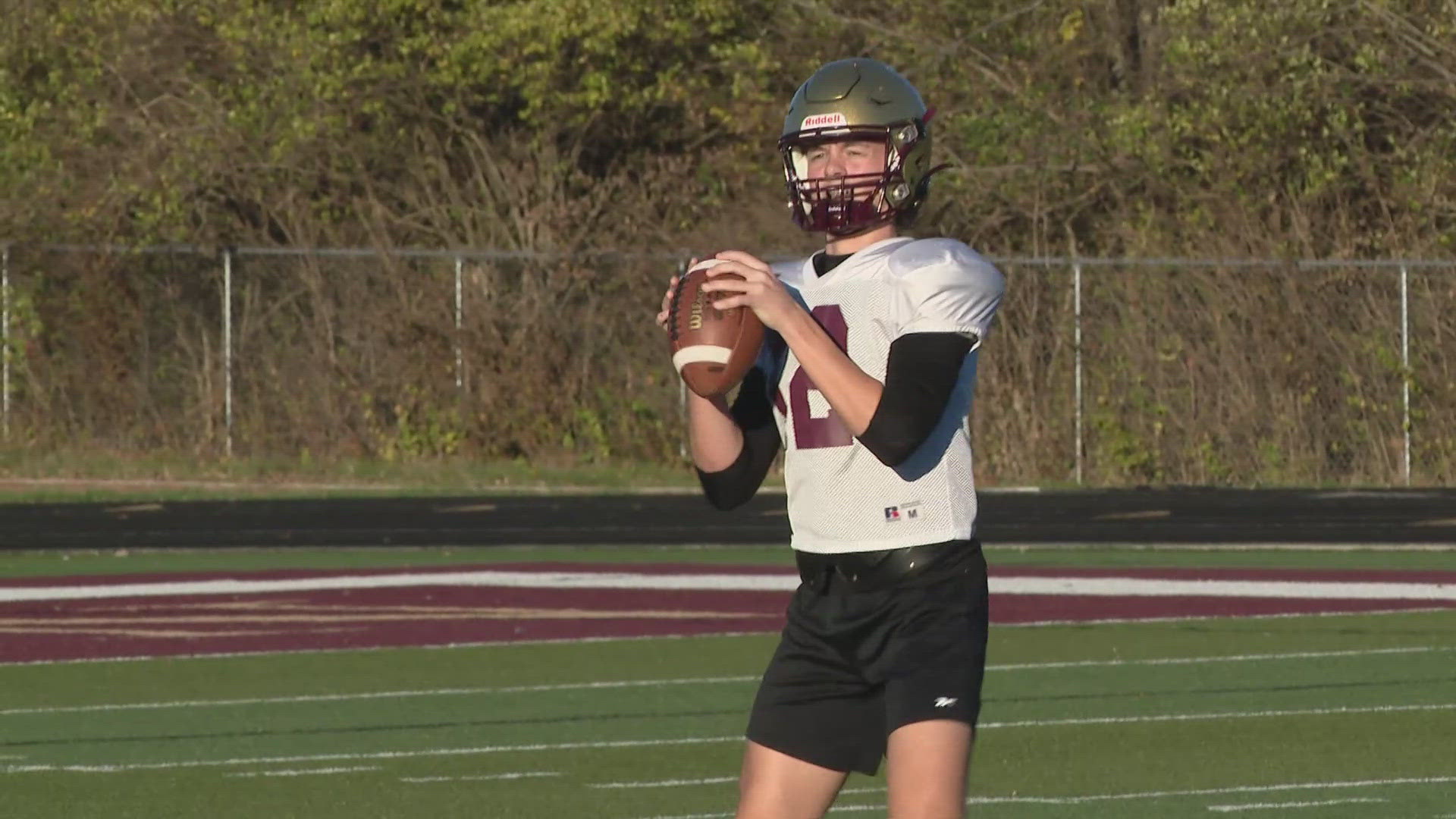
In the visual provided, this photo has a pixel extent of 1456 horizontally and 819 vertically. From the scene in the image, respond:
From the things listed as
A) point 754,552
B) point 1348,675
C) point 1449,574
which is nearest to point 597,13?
point 754,552

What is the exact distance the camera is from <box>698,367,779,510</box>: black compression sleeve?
525cm

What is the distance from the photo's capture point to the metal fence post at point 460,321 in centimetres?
2627

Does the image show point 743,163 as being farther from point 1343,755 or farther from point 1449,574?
point 1343,755

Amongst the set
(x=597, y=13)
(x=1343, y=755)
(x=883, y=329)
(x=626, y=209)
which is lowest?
(x=1343, y=755)

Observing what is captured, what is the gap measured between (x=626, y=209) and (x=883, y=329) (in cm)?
2415

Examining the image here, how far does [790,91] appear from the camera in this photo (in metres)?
29.4

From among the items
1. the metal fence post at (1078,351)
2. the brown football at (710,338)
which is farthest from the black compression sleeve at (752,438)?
the metal fence post at (1078,351)

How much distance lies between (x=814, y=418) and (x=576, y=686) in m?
6.60

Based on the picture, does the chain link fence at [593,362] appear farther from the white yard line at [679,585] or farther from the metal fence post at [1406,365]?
the white yard line at [679,585]

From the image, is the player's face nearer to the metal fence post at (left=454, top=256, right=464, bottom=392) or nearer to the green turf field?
the green turf field

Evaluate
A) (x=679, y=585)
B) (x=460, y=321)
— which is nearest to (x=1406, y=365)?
(x=460, y=321)

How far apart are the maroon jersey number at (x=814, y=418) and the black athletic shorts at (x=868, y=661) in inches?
10.1

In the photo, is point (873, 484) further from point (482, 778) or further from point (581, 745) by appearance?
point (581, 745)

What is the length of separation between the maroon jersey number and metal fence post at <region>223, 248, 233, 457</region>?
21921 millimetres
